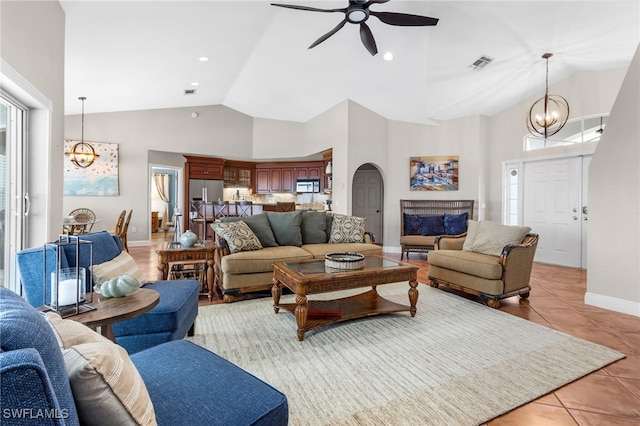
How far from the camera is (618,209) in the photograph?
3.28m

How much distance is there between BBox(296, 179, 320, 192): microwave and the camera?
9.12 metres

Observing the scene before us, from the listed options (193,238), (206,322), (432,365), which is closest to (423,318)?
(432,365)

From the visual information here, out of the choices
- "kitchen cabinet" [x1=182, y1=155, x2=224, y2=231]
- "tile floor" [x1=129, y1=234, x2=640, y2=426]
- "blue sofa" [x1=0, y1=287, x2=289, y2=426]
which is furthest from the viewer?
"kitchen cabinet" [x1=182, y1=155, x2=224, y2=231]

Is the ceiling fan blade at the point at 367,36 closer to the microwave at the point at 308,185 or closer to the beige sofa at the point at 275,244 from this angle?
the beige sofa at the point at 275,244

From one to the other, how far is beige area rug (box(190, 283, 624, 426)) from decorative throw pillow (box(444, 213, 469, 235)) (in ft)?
10.7

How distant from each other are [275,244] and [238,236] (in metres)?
0.57

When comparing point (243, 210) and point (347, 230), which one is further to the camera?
point (243, 210)

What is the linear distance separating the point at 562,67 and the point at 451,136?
215cm

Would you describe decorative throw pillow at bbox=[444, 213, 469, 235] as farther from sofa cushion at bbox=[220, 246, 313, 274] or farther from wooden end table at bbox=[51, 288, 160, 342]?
→ wooden end table at bbox=[51, 288, 160, 342]

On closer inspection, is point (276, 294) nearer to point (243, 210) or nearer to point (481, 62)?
point (243, 210)

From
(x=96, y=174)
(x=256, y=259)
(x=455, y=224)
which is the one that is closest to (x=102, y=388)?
(x=256, y=259)

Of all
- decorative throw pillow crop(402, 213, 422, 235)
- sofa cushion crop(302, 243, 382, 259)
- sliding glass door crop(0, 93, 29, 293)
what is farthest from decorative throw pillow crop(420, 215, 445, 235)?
sliding glass door crop(0, 93, 29, 293)

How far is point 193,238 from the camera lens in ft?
11.5

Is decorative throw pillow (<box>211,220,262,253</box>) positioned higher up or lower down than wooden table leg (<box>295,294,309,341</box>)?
higher up
